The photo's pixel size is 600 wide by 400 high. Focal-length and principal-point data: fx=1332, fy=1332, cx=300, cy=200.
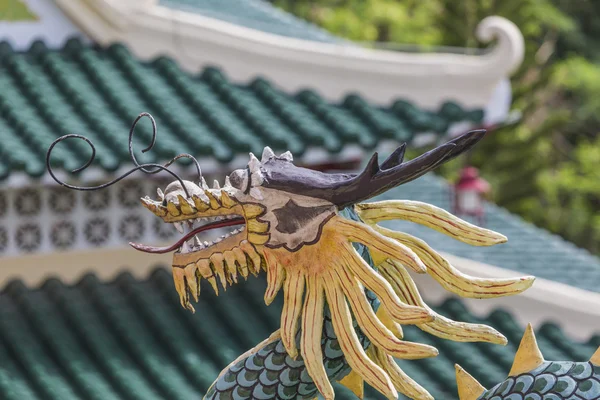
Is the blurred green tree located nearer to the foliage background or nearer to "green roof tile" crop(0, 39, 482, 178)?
"green roof tile" crop(0, 39, 482, 178)

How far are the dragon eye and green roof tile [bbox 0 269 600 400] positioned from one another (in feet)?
5.21

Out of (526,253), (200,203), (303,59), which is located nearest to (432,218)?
(200,203)

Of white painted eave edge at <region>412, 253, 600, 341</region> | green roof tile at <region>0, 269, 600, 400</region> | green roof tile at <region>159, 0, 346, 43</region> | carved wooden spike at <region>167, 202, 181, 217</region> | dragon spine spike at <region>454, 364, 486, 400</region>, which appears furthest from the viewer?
green roof tile at <region>159, 0, 346, 43</region>

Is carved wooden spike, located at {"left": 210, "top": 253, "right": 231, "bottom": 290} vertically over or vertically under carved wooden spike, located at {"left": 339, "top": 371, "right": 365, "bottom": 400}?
over

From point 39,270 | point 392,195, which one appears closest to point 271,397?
point 39,270

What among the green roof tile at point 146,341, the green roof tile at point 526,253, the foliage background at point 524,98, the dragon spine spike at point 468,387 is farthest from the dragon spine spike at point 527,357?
the foliage background at point 524,98

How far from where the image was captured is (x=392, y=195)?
6984 mm

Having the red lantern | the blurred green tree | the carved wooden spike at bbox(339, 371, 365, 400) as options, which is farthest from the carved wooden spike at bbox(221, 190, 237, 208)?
the red lantern

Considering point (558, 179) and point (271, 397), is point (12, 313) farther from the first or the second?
point (558, 179)

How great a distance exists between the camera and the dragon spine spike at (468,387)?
269 cm

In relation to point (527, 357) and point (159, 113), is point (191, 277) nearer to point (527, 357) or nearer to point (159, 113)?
point (527, 357)

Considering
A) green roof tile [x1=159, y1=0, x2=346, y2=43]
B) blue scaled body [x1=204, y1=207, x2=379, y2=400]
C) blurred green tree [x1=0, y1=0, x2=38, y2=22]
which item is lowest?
blue scaled body [x1=204, y1=207, x2=379, y2=400]

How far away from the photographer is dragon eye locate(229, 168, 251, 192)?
2504 mm

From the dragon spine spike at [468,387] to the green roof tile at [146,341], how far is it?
4.38 feet
